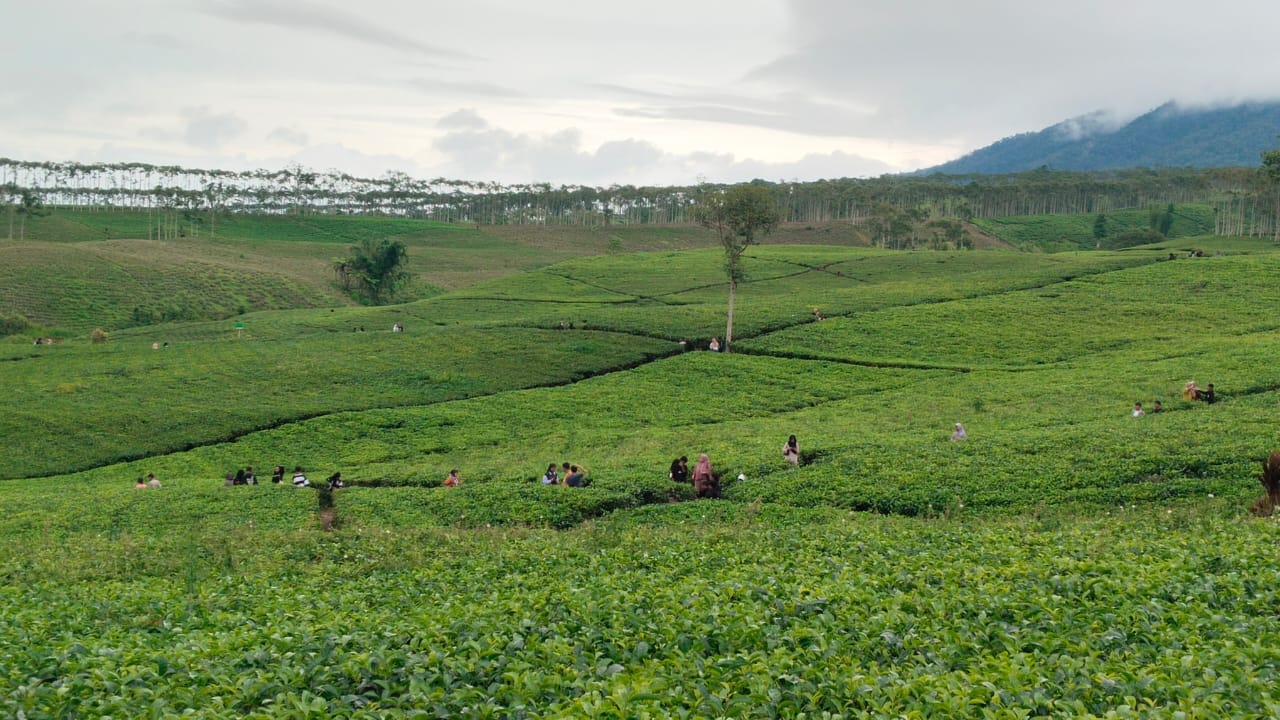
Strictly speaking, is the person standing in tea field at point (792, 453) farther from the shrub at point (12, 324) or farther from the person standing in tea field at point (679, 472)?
the shrub at point (12, 324)

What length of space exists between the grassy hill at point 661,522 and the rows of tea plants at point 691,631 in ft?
0.23

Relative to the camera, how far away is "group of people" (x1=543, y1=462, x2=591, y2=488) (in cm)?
3353

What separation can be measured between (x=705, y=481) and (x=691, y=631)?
20540mm

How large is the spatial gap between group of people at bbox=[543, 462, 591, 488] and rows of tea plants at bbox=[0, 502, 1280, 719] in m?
11.5

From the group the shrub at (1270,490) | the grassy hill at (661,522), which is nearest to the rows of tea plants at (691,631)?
the grassy hill at (661,522)

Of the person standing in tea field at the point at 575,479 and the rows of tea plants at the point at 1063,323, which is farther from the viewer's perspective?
the rows of tea plants at the point at 1063,323

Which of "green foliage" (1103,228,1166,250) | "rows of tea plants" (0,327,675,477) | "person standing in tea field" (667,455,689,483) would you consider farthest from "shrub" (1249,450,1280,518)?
"green foliage" (1103,228,1166,250)

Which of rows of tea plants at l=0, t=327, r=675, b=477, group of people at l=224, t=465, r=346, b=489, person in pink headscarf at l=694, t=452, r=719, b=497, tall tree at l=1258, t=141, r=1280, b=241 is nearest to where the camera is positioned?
person in pink headscarf at l=694, t=452, r=719, b=497

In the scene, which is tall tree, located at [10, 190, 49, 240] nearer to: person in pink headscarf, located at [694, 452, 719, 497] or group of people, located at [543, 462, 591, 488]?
group of people, located at [543, 462, 591, 488]

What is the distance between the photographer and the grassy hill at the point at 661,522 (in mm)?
11344

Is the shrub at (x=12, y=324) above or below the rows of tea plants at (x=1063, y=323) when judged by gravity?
below

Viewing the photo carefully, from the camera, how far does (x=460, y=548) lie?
2281cm

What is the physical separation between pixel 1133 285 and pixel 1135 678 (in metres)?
87.1

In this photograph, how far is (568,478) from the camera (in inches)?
1320
